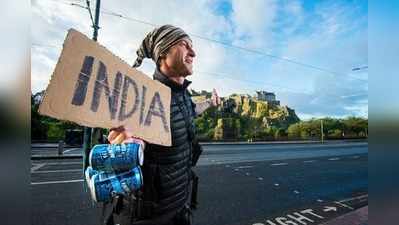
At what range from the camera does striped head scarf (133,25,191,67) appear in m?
1.29

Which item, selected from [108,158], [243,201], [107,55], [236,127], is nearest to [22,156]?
[108,158]

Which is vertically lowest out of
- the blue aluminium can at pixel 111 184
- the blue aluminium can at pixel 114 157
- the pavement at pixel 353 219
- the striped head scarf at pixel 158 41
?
the pavement at pixel 353 219

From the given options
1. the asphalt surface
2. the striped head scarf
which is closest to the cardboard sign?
the striped head scarf

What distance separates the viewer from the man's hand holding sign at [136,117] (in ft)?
2.50

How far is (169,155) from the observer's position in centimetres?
121

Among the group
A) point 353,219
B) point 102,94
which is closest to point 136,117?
point 102,94

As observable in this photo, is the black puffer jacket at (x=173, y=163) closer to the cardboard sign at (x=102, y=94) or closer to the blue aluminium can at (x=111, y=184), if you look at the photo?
the cardboard sign at (x=102, y=94)

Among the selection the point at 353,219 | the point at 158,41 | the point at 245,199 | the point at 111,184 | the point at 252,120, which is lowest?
the point at 245,199

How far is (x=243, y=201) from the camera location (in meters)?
4.72

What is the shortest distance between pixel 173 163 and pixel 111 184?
1.41 feet

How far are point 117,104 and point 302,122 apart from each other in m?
46.8

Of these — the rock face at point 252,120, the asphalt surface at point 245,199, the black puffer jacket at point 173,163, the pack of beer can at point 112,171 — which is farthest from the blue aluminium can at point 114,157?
the rock face at point 252,120

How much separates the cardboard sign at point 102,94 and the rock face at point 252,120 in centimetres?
2594

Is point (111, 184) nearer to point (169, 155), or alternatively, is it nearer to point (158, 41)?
point (169, 155)
